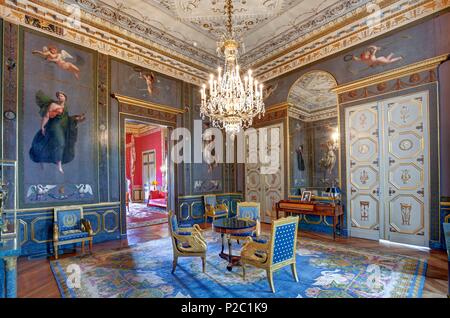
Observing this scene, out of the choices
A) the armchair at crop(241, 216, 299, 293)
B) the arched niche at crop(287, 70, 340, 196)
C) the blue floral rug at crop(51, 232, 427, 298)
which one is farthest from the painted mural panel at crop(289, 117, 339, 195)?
the armchair at crop(241, 216, 299, 293)

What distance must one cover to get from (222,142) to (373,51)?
5.13 meters

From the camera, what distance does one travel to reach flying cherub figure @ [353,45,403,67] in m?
5.33

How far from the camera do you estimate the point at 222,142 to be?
28.6 ft

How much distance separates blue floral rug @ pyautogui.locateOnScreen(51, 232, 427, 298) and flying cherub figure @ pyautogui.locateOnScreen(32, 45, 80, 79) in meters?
4.09

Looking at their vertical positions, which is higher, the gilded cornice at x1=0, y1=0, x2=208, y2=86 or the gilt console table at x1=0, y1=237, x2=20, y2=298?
the gilded cornice at x1=0, y1=0, x2=208, y2=86

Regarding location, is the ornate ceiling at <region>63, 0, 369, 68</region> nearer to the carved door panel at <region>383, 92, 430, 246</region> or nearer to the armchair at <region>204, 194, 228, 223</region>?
the carved door panel at <region>383, 92, 430, 246</region>

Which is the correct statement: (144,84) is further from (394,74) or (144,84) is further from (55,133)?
(394,74)

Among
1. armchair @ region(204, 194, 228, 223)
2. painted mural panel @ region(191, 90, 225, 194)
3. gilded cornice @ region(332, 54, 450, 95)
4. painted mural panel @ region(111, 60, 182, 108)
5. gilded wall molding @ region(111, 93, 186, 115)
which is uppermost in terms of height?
painted mural panel @ region(111, 60, 182, 108)

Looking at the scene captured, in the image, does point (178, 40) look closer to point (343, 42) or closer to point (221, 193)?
point (343, 42)

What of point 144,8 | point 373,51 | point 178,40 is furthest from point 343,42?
point 144,8

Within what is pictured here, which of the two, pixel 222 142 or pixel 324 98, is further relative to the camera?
pixel 324 98

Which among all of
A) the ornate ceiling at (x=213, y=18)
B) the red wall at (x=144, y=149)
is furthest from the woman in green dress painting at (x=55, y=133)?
the red wall at (x=144, y=149)

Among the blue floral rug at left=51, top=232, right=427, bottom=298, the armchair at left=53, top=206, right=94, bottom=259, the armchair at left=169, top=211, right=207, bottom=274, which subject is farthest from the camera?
the armchair at left=53, top=206, right=94, bottom=259

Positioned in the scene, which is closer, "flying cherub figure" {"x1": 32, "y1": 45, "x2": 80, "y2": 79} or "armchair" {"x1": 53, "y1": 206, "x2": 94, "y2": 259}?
"armchair" {"x1": 53, "y1": 206, "x2": 94, "y2": 259}
